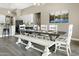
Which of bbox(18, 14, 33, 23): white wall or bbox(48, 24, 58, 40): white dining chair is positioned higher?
bbox(18, 14, 33, 23): white wall

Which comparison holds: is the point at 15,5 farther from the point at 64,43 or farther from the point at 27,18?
the point at 64,43

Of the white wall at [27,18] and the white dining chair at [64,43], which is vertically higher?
the white wall at [27,18]

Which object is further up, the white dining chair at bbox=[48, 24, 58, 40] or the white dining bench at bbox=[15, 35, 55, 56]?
the white dining chair at bbox=[48, 24, 58, 40]

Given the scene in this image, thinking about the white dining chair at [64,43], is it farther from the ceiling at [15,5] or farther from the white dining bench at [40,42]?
the ceiling at [15,5]

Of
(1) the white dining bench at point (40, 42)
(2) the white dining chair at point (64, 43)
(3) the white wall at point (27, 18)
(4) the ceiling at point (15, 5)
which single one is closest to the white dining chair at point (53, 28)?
(2) the white dining chair at point (64, 43)

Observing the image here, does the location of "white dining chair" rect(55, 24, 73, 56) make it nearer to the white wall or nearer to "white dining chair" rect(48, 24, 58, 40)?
"white dining chair" rect(48, 24, 58, 40)

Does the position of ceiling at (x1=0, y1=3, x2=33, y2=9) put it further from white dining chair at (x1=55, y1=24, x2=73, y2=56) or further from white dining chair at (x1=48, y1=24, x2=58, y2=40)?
white dining chair at (x1=55, y1=24, x2=73, y2=56)

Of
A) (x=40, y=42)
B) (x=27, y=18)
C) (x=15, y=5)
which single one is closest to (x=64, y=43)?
(x=40, y=42)

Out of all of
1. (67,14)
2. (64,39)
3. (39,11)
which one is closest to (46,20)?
(39,11)

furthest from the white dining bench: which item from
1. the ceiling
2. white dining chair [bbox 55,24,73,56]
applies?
the ceiling

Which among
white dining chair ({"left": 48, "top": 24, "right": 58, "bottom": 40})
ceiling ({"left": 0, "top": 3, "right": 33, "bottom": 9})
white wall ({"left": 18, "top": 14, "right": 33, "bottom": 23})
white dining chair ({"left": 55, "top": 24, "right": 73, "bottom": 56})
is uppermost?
ceiling ({"left": 0, "top": 3, "right": 33, "bottom": 9})

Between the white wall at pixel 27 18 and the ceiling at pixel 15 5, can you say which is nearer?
the ceiling at pixel 15 5

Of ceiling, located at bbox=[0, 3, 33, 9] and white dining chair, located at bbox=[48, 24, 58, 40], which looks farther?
white dining chair, located at bbox=[48, 24, 58, 40]

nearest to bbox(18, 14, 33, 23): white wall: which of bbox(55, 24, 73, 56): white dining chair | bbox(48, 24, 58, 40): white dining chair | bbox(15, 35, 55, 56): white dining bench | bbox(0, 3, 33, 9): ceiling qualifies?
bbox(0, 3, 33, 9): ceiling
